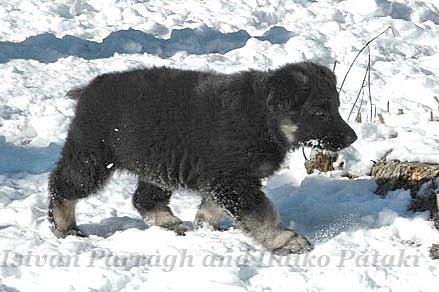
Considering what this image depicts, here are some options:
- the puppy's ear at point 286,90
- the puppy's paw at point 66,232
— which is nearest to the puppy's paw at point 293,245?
the puppy's ear at point 286,90

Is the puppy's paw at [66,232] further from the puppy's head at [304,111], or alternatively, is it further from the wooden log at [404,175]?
the wooden log at [404,175]

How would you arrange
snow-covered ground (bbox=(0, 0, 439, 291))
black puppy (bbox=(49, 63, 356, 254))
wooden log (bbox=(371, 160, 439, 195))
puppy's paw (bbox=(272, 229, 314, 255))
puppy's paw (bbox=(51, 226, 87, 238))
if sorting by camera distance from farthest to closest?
wooden log (bbox=(371, 160, 439, 195)), puppy's paw (bbox=(51, 226, 87, 238)), black puppy (bbox=(49, 63, 356, 254)), puppy's paw (bbox=(272, 229, 314, 255)), snow-covered ground (bbox=(0, 0, 439, 291))

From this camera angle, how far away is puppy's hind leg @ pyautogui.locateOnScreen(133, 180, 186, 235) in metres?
5.45

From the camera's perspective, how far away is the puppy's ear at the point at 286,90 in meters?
4.87

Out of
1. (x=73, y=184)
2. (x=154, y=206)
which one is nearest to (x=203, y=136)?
(x=154, y=206)

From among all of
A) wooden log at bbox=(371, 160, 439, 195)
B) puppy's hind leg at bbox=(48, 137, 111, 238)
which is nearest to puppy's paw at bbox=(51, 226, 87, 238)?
puppy's hind leg at bbox=(48, 137, 111, 238)

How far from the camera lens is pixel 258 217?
4785 millimetres

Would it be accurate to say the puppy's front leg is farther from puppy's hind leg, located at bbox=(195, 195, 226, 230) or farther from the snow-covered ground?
puppy's hind leg, located at bbox=(195, 195, 226, 230)

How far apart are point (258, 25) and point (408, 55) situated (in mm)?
2614

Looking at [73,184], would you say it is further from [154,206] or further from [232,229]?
[232,229]

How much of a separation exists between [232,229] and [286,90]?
3.47 ft

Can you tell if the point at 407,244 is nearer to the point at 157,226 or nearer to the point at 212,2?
the point at 157,226

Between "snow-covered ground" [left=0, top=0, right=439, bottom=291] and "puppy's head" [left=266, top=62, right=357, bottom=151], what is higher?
"puppy's head" [left=266, top=62, right=357, bottom=151]

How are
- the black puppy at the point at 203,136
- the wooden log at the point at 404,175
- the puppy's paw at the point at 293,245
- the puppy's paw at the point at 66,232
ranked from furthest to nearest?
the wooden log at the point at 404,175
the puppy's paw at the point at 66,232
the black puppy at the point at 203,136
the puppy's paw at the point at 293,245
